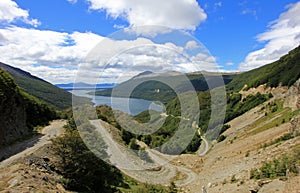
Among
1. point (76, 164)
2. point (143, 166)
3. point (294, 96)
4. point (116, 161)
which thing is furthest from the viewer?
point (294, 96)

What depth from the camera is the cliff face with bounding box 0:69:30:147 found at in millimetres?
32969

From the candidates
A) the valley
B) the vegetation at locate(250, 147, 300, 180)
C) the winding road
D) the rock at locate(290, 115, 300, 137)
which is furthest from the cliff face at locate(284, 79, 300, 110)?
the vegetation at locate(250, 147, 300, 180)

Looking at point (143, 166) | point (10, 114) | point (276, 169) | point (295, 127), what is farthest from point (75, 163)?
point (295, 127)

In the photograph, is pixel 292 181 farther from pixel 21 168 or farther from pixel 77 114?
pixel 77 114

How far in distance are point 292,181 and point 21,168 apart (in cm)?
1915

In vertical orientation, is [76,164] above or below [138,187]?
above

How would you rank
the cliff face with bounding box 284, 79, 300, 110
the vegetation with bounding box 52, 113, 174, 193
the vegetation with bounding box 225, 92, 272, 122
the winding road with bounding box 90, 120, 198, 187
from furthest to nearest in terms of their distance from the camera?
the vegetation with bounding box 225, 92, 272, 122 < the cliff face with bounding box 284, 79, 300, 110 < the winding road with bounding box 90, 120, 198, 187 < the vegetation with bounding box 52, 113, 174, 193

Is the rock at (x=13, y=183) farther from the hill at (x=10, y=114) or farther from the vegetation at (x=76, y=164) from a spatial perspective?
the hill at (x=10, y=114)

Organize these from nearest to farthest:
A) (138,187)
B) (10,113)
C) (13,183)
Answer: (13,183) → (138,187) → (10,113)

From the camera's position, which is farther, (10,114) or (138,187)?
(10,114)

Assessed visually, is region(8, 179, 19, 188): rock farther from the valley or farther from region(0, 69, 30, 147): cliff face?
region(0, 69, 30, 147): cliff face

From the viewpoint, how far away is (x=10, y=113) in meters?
36.9

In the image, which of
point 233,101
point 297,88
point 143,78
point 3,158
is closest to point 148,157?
point 143,78

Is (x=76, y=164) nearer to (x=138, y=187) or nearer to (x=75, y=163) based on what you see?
(x=75, y=163)
